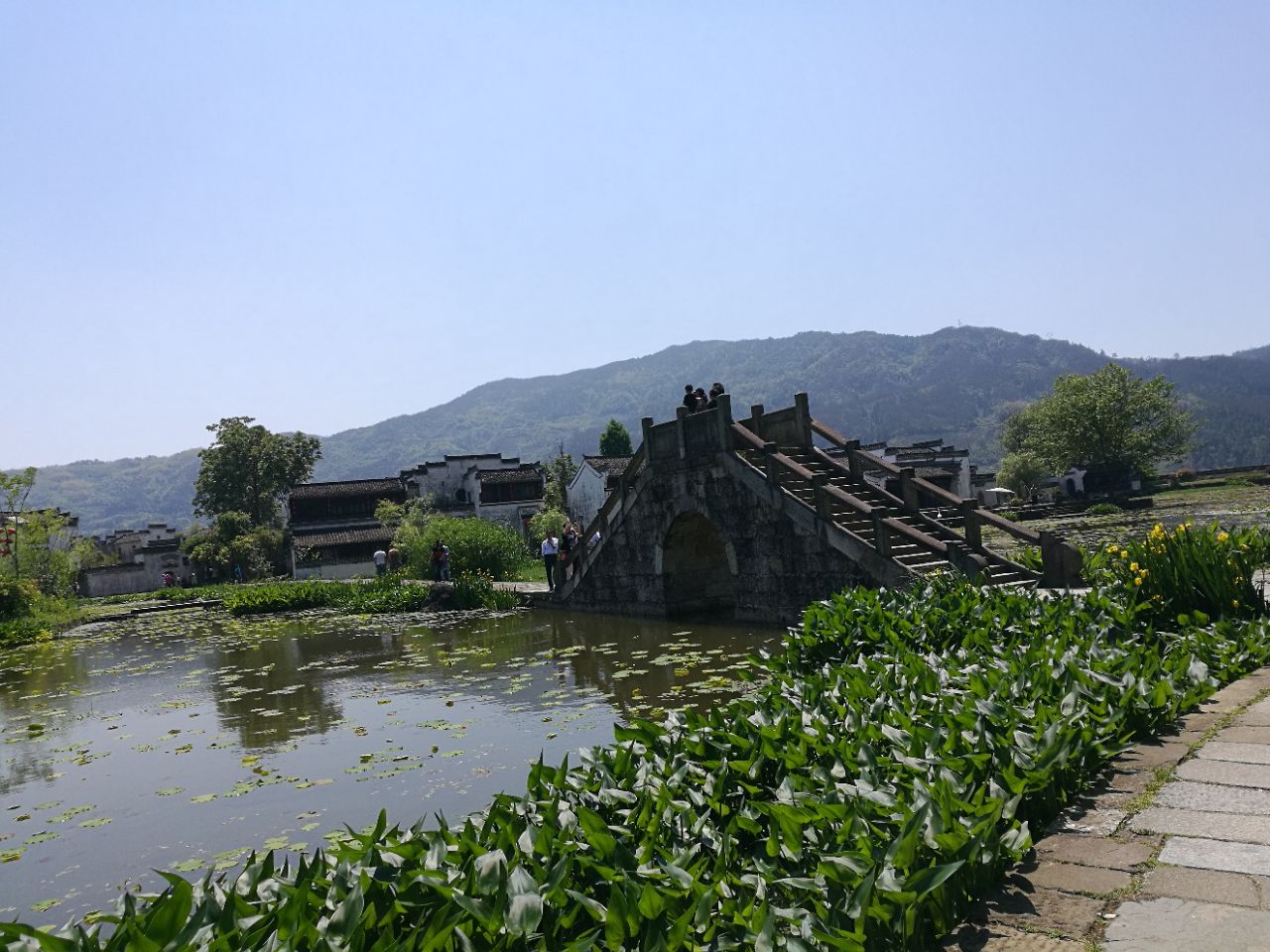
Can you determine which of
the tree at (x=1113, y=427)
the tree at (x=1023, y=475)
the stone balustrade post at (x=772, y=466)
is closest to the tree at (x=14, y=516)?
the stone balustrade post at (x=772, y=466)

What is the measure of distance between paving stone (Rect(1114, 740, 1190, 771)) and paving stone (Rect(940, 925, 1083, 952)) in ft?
6.19

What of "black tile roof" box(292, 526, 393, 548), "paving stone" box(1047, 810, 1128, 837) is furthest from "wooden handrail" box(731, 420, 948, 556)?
"black tile roof" box(292, 526, 393, 548)

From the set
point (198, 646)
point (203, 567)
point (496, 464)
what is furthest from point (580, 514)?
point (198, 646)

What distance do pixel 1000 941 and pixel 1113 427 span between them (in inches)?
2276

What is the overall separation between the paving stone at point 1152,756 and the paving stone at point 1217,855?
3.28 ft

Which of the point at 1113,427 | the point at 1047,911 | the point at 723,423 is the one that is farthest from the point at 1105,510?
the point at 1047,911

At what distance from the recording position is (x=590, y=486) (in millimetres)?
49094

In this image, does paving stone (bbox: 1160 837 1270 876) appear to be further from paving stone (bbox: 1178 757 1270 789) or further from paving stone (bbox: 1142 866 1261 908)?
paving stone (bbox: 1178 757 1270 789)

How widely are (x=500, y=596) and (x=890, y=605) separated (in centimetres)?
1585

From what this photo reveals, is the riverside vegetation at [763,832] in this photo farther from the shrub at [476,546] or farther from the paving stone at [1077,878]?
the shrub at [476,546]

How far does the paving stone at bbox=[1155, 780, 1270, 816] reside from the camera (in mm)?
3871

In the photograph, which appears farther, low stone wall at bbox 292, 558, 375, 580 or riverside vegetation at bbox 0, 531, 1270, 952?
low stone wall at bbox 292, 558, 375, 580

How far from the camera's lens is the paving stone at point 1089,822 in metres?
3.85

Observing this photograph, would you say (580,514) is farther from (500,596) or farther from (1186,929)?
(1186,929)
